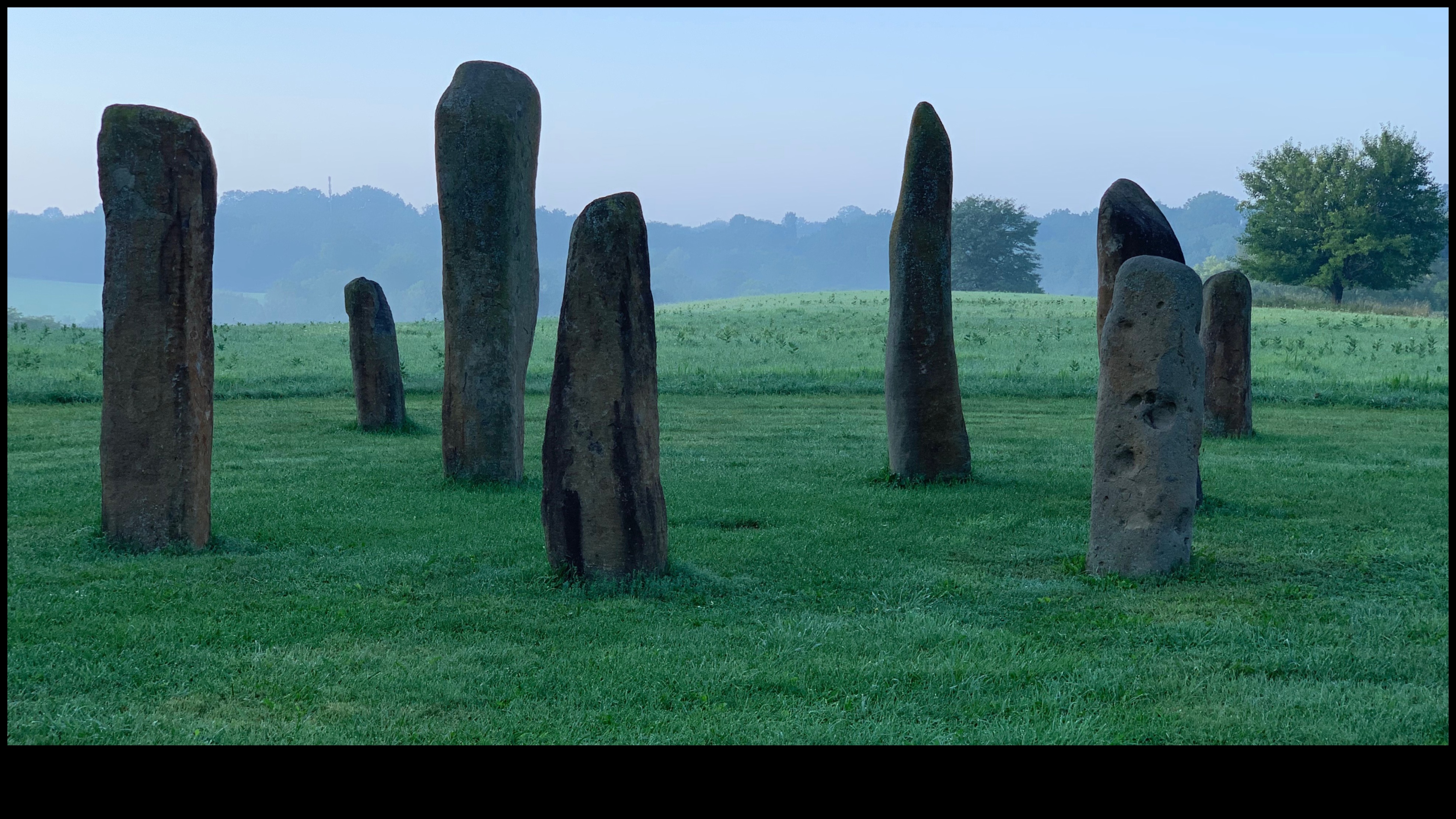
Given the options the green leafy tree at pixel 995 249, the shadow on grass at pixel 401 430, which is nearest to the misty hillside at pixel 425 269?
the green leafy tree at pixel 995 249

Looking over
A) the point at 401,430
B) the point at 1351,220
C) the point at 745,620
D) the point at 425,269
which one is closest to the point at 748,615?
the point at 745,620

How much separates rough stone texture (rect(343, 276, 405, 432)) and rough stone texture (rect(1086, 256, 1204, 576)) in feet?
39.2

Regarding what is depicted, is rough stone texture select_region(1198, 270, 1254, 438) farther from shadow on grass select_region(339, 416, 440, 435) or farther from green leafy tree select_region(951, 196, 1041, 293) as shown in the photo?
green leafy tree select_region(951, 196, 1041, 293)

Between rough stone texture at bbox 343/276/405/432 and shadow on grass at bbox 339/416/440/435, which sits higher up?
rough stone texture at bbox 343/276/405/432

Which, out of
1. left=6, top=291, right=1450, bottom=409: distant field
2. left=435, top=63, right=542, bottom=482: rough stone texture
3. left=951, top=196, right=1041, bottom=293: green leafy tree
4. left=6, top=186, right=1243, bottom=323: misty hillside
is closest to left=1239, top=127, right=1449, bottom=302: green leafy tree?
left=6, top=291, right=1450, bottom=409: distant field

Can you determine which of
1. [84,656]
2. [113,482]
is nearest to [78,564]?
[113,482]

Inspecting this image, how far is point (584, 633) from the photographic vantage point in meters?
7.11

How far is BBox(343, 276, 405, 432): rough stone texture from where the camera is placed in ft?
57.9

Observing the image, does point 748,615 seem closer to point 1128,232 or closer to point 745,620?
point 745,620

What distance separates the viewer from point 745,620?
747 cm

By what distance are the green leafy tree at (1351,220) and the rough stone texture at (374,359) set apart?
5669cm

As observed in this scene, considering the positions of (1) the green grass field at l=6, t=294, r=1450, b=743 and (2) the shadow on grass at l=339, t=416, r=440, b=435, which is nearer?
(1) the green grass field at l=6, t=294, r=1450, b=743

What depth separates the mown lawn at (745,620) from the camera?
5574 millimetres

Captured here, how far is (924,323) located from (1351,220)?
188 ft
